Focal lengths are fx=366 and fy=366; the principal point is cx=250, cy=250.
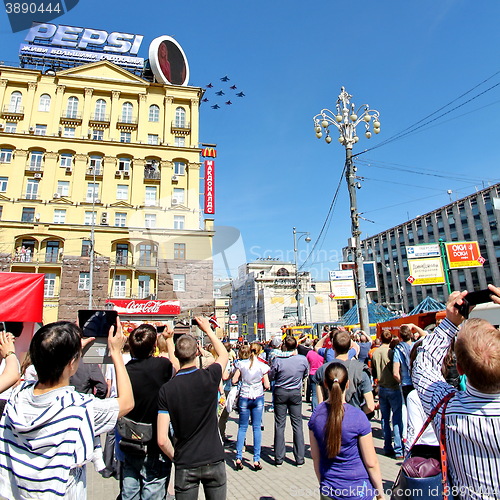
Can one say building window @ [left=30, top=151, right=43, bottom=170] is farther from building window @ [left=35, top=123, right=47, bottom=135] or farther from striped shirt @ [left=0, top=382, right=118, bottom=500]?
striped shirt @ [left=0, top=382, right=118, bottom=500]

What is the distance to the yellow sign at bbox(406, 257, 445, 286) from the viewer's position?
2383 centimetres

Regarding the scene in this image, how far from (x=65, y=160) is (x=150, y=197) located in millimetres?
8723

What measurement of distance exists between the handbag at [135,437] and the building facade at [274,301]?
7633 centimetres

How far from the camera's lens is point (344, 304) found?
90.1 m

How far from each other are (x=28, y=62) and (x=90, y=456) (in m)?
47.1

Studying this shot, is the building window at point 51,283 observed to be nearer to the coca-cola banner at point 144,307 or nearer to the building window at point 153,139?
the coca-cola banner at point 144,307

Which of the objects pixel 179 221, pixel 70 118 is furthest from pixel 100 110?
pixel 179 221

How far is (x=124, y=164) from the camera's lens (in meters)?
36.5

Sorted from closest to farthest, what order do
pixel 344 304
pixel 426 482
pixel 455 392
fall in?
pixel 426 482
pixel 455 392
pixel 344 304

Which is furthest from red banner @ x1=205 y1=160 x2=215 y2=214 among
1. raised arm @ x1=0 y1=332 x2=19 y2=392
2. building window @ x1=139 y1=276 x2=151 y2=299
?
raised arm @ x1=0 y1=332 x2=19 y2=392

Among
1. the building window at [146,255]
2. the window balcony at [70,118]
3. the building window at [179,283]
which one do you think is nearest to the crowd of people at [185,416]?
the building window at [179,283]

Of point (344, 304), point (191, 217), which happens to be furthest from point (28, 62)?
point (344, 304)

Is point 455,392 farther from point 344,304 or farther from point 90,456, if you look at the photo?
point 344,304

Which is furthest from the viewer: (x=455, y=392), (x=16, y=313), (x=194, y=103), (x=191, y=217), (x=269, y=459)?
(x=194, y=103)
